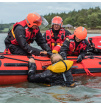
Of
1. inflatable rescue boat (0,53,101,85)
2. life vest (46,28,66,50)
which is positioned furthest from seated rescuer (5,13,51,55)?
life vest (46,28,66,50)

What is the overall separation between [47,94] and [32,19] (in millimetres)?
1709

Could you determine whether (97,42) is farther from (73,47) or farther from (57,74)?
(57,74)

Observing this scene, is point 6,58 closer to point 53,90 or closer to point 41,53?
point 41,53

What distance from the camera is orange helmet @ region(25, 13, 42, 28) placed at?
14.8ft

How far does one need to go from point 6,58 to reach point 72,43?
1.67 meters

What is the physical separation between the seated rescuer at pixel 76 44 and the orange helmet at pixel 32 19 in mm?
929

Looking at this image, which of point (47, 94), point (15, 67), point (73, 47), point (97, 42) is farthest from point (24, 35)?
point (97, 42)

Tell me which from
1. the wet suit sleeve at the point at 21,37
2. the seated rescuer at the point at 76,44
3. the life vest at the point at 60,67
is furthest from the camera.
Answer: the seated rescuer at the point at 76,44

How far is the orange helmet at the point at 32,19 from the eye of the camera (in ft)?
14.8

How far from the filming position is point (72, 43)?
16.7ft

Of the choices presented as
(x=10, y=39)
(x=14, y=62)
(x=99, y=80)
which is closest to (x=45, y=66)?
(x=14, y=62)

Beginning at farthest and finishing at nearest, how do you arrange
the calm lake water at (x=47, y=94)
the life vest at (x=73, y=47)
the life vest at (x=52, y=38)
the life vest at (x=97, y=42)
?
the life vest at (x=97, y=42) → the life vest at (x=52, y=38) → the life vest at (x=73, y=47) → the calm lake water at (x=47, y=94)

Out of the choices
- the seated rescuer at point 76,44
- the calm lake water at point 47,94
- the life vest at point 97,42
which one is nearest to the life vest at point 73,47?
the seated rescuer at point 76,44

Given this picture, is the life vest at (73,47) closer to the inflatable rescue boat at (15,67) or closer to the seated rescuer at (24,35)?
the inflatable rescue boat at (15,67)
